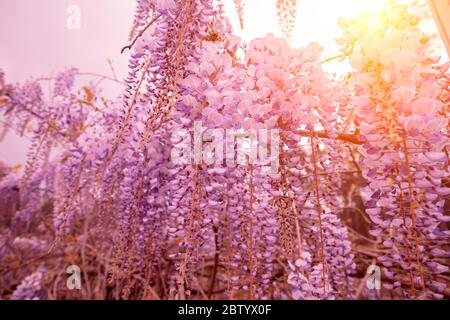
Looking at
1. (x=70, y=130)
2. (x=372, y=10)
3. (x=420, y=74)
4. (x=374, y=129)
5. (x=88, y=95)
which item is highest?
(x=88, y=95)

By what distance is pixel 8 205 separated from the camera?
10.3 ft

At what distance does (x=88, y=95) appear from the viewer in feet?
6.81

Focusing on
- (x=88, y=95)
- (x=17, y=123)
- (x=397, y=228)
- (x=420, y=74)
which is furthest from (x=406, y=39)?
(x=17, y=123)

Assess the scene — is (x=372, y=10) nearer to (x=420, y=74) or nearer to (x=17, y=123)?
(x=420, y=74)

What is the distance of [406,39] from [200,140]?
550 mm

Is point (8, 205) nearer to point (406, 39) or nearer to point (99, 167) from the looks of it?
point (99, 167)

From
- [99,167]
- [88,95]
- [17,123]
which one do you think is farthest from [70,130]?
[99,167]

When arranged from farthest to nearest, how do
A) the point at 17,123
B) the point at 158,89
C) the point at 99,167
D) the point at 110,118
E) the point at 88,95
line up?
1. the point at 17,123
2. the point at 88,95
3. the point at 110,118
4. the point at 99,167
5. the point at 158,89

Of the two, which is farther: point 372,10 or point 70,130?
point 70,130

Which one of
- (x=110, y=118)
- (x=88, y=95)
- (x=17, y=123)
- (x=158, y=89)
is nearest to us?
(x=158, y=89)

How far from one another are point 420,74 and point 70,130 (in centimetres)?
211

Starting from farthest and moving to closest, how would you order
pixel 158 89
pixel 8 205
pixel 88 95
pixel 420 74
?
pixel 8 205
pixel 88 95
pixel 158 89
pixel 420 74

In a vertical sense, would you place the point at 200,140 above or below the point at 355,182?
below

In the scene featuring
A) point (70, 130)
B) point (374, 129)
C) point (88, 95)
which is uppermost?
point (88, 95)
